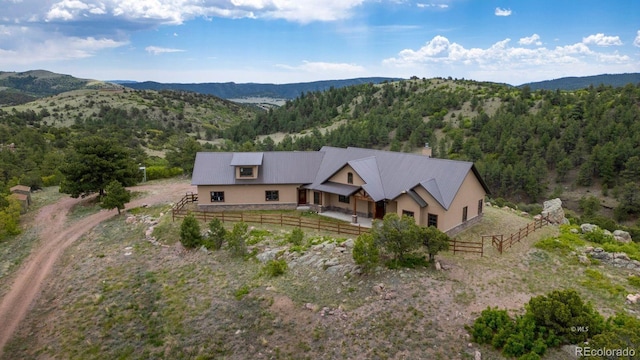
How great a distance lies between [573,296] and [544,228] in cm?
1621

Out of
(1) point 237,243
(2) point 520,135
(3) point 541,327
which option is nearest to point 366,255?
(3) point 541,327

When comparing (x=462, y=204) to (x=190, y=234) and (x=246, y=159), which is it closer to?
(x=246, y=159)

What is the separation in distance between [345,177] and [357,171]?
157cm

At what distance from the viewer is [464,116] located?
294 feet

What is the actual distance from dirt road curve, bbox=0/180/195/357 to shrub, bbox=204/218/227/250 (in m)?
9.98

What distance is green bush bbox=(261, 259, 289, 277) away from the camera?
21750 millimetres

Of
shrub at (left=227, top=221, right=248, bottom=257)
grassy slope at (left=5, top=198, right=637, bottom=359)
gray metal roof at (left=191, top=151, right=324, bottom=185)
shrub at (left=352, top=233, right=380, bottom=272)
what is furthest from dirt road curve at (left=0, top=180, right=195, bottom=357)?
shrub at (left=352, top=233, right=380, bottom=272)

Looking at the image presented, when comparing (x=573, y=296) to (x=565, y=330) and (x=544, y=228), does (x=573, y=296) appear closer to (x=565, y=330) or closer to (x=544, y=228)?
(x=565, y=330)

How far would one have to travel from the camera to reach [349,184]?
3134cm

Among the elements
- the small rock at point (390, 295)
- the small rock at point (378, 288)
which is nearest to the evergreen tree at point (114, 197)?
the small rock at point (378, 288)

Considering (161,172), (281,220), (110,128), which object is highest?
(110,128)

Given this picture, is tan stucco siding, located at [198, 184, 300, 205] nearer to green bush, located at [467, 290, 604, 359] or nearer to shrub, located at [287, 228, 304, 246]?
shrub, located at [287, 228, 304, 246]

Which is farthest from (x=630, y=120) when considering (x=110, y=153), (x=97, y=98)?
(x=97, y=98)

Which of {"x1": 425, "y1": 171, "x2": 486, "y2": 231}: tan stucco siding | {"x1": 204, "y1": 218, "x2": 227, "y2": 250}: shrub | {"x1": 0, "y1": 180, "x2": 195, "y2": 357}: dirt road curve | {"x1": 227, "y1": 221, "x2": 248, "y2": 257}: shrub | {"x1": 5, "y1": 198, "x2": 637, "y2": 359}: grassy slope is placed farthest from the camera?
{"x1": 425, "y1": 171, "x2": 486, "y2": 231}: tan stucco siding
